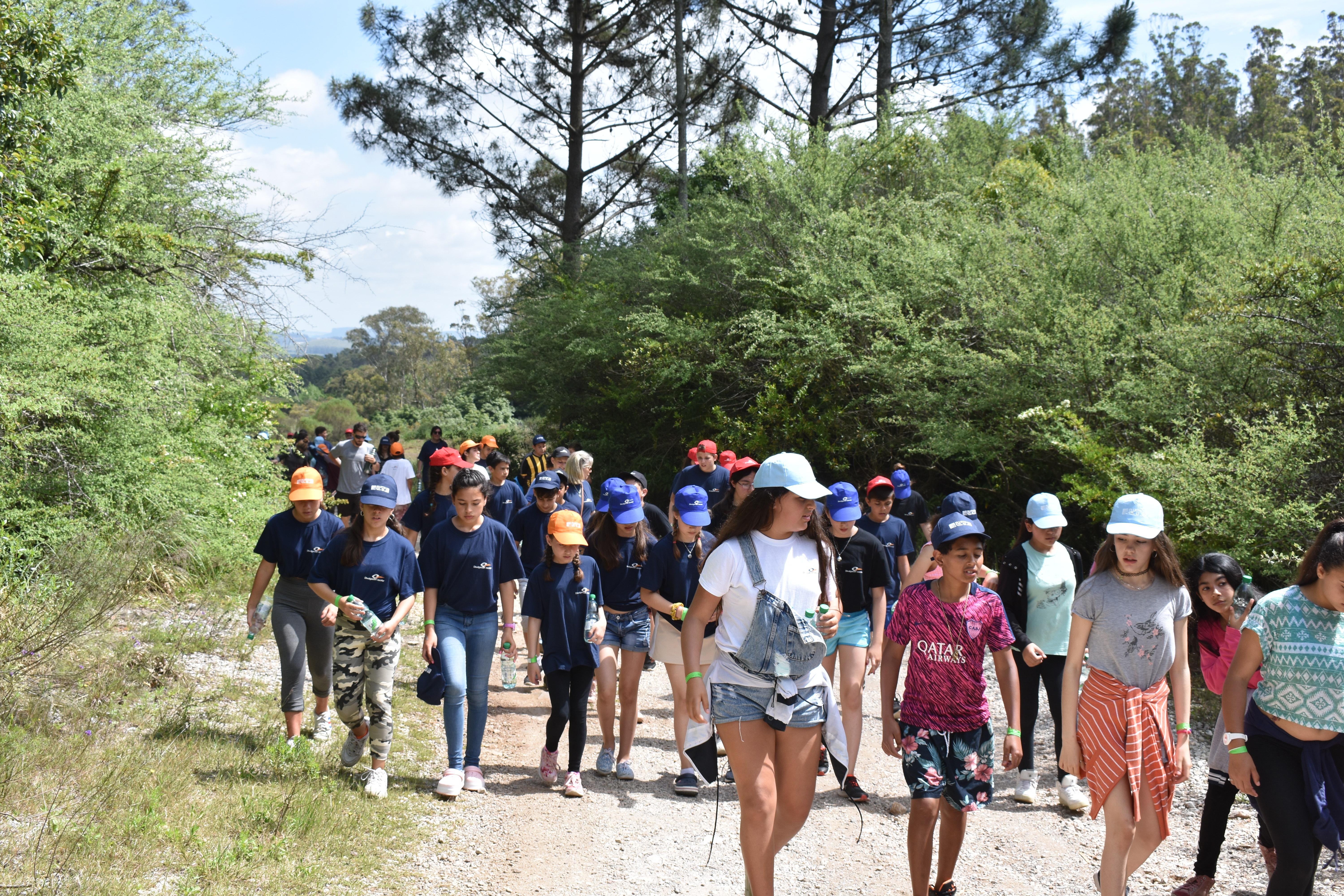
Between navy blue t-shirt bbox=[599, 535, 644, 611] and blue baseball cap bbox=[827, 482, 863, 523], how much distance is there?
129 cm

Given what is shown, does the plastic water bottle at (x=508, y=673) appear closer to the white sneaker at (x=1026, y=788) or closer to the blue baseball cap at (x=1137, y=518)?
the white sneaker at (x=1026, y=788)

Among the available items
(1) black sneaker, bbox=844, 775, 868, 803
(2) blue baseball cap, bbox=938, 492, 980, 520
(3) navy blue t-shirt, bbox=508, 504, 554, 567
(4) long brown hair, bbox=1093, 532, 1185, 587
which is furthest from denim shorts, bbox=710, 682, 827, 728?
(3) navy blue t-shirt, bbox=508, 504, 554, 567

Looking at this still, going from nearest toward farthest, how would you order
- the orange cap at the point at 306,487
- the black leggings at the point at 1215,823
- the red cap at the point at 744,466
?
1. the black leggings at the point at 1215,823
2. the orange cap at the point at 306,487
3. the red cap at the point at 744,466

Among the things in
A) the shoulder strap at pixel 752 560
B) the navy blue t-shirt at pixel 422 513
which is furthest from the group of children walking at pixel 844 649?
the navy blue t-shirt at pixel 422 513

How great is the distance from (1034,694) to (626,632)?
8.23ft

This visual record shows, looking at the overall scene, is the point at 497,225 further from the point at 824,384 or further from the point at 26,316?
the point at 26,316

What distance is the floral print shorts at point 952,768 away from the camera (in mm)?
4152

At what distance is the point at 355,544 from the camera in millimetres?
5633

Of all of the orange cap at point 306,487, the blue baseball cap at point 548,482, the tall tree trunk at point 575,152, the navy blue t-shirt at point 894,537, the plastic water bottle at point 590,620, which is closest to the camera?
the plastic water bottle at point 590,620

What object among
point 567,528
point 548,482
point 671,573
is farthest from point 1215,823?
point 548,482

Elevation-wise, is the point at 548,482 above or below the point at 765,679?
above

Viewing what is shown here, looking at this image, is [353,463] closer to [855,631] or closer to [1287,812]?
[855,631]

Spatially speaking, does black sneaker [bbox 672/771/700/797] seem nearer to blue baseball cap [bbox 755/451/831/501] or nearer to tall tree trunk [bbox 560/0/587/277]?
blue baseball cap [bbox 755/451/831/501]

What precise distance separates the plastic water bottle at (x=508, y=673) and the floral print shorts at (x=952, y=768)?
11.0ft
